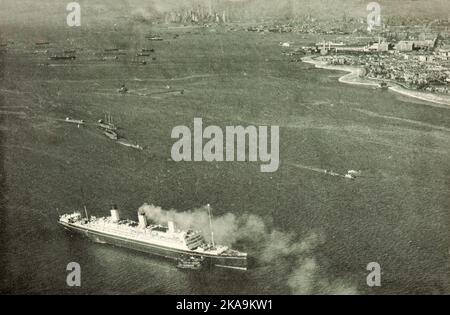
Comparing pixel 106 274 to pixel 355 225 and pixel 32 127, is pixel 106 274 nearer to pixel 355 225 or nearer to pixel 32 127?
pixel 355 225

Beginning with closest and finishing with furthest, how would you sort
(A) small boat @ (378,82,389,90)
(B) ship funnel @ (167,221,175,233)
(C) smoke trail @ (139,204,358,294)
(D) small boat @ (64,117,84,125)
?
(C) smoke trail @ (139,204,358,294), (B) ship funnel @ (167,221,175,233), (D) small boat @ (64,117,84,125), (A) small boat @ (378,82,389,90)

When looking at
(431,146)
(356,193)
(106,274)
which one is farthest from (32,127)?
(431,146)

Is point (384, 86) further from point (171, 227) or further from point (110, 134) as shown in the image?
point (171, 227)

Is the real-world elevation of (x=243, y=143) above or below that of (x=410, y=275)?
above

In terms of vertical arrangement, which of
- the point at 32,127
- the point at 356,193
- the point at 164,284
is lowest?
the point at 164,284

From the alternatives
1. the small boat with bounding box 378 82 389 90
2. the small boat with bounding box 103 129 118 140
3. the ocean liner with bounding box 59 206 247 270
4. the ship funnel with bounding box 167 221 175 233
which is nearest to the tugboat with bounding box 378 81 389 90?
the small boat with bounding box 378 82 389 90

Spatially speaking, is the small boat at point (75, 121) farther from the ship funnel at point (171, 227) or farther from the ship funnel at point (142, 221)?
the ship funnel at point (171, 227)

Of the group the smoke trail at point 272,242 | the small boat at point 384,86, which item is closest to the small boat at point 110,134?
the smoke trail at point 272,242

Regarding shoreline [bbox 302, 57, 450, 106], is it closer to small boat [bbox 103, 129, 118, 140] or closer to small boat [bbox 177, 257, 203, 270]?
small boat [bbox 103, 129, 118, 140]
